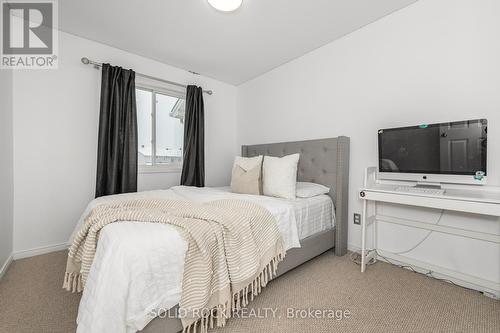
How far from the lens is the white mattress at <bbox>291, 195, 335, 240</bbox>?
190 cm

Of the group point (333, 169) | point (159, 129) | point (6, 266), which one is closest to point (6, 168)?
point (6, 266)

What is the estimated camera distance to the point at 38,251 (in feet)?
7.45

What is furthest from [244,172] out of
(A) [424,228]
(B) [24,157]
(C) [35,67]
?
(C) [35,67]

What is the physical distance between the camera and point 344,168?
228 cm

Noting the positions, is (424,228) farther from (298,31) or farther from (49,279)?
(49,279)

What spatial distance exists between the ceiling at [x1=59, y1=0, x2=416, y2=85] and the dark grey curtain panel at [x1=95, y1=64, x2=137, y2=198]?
1.45 ft

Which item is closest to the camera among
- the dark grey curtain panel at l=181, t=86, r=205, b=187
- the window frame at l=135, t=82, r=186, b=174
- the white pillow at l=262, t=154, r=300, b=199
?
the white pillow at l=262, t=154, r=300, b=199

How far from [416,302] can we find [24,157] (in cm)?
362

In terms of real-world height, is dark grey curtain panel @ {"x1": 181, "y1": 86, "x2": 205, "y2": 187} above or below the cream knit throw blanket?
above

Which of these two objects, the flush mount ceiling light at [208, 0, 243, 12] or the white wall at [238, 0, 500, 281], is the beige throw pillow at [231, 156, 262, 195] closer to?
the white wall at [238, 0, 500, 281]

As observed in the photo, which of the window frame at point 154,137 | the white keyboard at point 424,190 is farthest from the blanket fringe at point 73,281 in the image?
the white keyboard at point 424,190

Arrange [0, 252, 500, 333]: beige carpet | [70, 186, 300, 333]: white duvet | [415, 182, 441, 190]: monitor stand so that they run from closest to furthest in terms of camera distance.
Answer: [70, 186, 300, 333]: white duvet, [0, 252, 500, 333]: beige carpet, [415, 182, 441, 190]: monitor stand

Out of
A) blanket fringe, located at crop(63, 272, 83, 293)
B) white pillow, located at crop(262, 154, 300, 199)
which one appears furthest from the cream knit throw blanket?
white pillow, located at crop(262, 154, 300, 199)

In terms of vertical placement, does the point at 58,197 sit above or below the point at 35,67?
below
